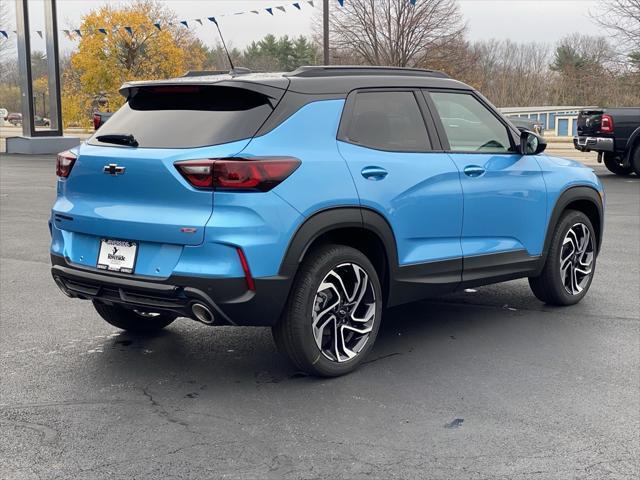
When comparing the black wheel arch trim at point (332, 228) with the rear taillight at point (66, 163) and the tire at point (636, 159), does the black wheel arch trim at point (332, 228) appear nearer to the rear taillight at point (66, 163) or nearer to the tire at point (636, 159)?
the rear taillight at point (66, 163)

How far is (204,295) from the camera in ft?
14.1

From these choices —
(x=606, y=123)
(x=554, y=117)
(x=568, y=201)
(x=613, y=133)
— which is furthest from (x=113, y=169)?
(x=554, y=117)

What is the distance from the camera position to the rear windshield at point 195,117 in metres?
4.54

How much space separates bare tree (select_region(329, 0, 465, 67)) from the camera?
165ft

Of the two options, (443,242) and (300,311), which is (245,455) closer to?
(300,311)

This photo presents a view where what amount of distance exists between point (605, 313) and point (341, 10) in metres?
48.1

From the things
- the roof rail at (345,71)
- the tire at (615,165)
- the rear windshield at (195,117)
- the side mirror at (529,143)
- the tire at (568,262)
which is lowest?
the tire at (615,165)

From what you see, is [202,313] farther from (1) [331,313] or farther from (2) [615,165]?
(2) [615,165]

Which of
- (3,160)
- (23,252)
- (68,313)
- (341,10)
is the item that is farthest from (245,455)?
(341,10)

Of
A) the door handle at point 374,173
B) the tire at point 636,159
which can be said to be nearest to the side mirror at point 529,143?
the door handle at point 374,173

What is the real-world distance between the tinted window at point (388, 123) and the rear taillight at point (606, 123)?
44.7ft

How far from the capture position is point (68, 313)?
640cm

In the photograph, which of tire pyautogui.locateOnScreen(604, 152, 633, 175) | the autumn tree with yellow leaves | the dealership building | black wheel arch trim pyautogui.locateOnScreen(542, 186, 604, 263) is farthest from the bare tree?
black wheel arch trim pyautogui.locateOnScreen(542, 186, 604, 263)

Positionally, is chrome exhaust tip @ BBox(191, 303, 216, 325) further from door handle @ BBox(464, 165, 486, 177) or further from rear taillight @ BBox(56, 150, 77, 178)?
door handle @ BBox(464, 165, 486, 177)
